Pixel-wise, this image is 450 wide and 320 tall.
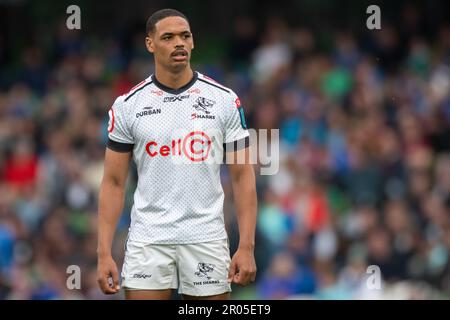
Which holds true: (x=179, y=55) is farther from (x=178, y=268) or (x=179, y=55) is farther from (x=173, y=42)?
(x=178, y=268)

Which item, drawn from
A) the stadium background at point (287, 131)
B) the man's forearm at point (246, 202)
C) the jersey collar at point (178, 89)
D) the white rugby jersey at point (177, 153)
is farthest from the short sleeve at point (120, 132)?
the stadium background at point (287, 131)

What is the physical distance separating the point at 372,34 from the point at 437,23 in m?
1.19

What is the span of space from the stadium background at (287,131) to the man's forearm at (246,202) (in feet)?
16.0

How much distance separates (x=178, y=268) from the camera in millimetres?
7422

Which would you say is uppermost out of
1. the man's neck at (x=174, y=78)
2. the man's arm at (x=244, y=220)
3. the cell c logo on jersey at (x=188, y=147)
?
the man's neck at (x=174, y=78)

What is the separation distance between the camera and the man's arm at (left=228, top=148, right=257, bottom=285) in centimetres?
718

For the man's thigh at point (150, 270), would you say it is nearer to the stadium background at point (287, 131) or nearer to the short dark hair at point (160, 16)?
the short dark hair at point (160, 16)

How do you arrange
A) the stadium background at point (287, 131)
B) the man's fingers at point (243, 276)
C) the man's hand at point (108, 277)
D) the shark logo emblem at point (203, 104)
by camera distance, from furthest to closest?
the stadium background at point (287, 131) < the shark logo emblem at point (203, 104) < the man's hand at point (108, 277) < the man's fingers at point (243, 276)

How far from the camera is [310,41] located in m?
17.5

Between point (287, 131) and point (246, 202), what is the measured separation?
8.27 m

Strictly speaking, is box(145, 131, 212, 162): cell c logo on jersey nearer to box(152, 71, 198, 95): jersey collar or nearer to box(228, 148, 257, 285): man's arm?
box(228, 148, 257, 285): man's arm

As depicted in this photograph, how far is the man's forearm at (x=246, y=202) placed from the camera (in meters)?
7.31

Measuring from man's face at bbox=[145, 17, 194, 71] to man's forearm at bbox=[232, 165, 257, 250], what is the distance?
2.63ft

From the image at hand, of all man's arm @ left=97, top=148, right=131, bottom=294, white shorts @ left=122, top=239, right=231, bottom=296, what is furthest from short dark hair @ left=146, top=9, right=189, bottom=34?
white shorts @ left=122, top=239, right=231, bottom=296
